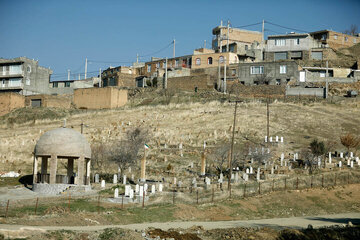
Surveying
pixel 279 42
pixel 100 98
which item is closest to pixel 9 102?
pixel 100 98

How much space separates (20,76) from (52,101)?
11.5m

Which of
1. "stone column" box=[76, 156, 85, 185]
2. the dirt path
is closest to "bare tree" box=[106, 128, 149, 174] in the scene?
"stone column" box=[76, 156, 85, 185]

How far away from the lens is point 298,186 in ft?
139

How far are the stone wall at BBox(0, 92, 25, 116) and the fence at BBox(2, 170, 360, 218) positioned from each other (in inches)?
1992

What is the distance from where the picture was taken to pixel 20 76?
9400 centimetres

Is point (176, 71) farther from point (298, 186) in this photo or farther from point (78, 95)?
point (298, 186)

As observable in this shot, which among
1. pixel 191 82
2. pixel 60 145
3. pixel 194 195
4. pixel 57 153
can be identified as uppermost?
pixel 191 82

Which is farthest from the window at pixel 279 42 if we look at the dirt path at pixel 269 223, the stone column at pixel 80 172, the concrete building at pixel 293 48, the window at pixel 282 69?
the dirt path at pixel 269 223

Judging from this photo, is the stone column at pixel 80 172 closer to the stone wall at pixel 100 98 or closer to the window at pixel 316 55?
the stone wall at pixel 100 98

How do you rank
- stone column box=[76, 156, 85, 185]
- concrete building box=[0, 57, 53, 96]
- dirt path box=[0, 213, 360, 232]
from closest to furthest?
dirt path box=[0, 213, 360, 232]
stone column box=[76, 156, 85, 185]
concrete building box=[0, 57, 53, 96]

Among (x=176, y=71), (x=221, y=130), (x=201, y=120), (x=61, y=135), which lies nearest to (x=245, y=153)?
(x=221, y=130)

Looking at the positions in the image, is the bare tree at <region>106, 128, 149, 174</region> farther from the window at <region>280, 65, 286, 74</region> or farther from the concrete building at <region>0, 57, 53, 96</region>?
the concrete building at <region>0, 57, 53, 96</region>

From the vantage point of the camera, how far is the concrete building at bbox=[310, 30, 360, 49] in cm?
10088

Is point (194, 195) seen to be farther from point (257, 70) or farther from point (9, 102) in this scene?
point (9, 102)
